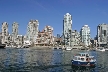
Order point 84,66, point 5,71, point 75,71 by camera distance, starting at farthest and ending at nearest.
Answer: point 84,66 → point 75,71 → point 5,71

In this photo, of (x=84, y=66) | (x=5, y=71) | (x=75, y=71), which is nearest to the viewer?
(x=5, y=71)

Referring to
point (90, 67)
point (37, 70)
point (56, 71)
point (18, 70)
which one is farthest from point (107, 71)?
point (18, 70)

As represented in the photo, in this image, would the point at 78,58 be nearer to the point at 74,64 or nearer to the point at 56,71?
the point at 74,64

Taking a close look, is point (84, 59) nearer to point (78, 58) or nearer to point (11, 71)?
point (78, 58)

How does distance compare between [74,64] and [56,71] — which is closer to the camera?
[56,71]

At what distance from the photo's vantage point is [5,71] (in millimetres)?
78062

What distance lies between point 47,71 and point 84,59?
21513mm

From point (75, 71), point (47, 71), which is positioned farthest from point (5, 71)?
point (75, 71)

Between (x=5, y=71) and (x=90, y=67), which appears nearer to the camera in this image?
(x=5, y=71)

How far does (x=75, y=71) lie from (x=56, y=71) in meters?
6.94

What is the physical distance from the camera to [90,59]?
9919 centimetres

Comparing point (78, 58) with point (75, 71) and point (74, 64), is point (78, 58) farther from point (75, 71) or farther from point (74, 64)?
point (75, 71)

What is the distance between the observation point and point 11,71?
257 feet

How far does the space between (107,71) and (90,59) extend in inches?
527
